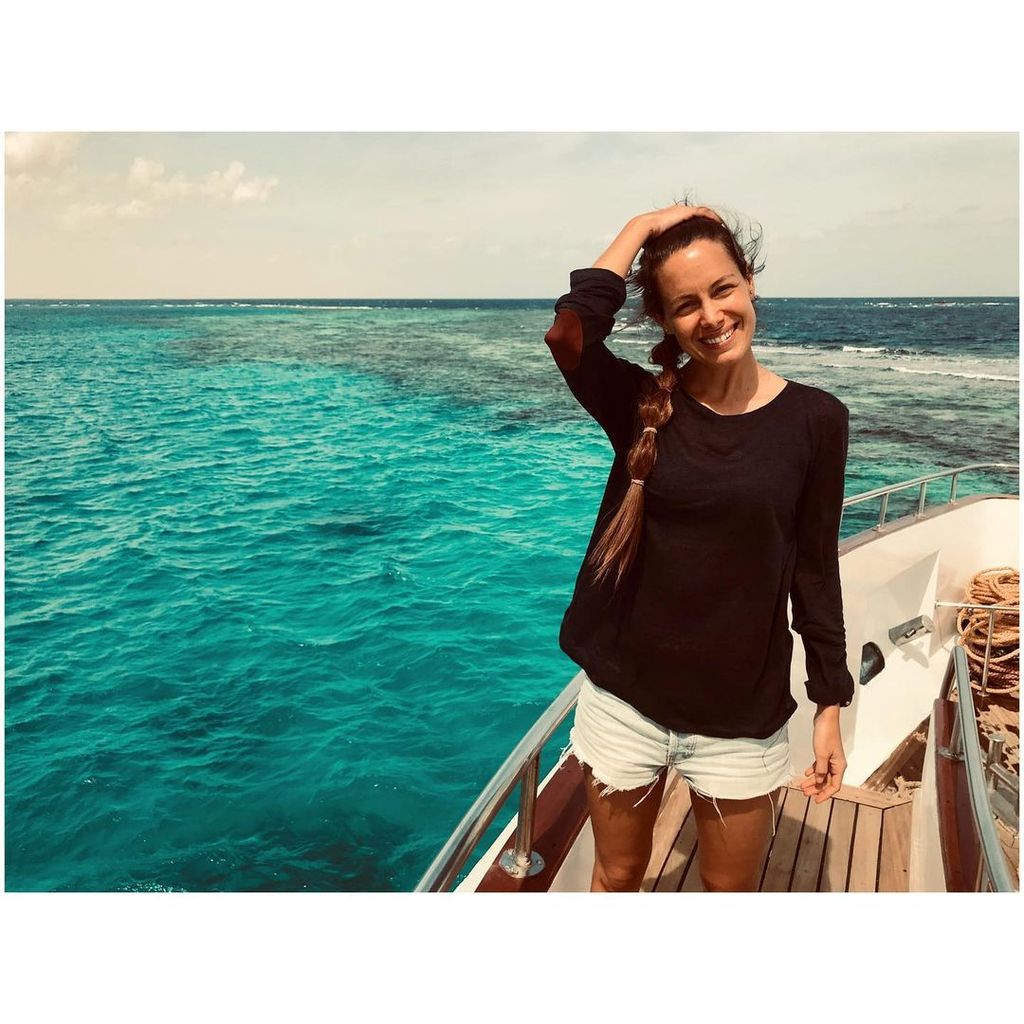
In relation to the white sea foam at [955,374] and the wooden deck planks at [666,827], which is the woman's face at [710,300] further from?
the white sea foam at [955,374]

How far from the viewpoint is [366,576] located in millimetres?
8828

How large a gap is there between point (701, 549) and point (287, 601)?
7405 millimetres

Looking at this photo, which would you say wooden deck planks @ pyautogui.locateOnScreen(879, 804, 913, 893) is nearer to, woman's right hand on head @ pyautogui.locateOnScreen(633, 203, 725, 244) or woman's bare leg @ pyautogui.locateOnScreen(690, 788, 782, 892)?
woman's bare leg @ pyautogui.locateOnScreen(690, 788, 782, 892)

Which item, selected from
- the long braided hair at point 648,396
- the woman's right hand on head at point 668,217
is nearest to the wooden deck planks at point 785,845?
the long braided hair at point 648,396

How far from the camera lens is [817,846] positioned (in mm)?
2340

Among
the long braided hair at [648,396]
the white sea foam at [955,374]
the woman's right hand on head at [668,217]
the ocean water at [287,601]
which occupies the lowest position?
the ocean water at [287,601]

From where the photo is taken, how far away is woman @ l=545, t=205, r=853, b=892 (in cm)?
114

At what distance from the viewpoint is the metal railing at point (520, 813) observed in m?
1.19

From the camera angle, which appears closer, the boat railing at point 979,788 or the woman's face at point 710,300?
the woman's face at point 710,300

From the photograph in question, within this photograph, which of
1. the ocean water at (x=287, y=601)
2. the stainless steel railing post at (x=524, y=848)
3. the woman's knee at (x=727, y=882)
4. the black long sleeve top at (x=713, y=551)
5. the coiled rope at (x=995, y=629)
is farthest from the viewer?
the ocean water at (x=287, y=601)

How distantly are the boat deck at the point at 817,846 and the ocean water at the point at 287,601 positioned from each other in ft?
4.62
